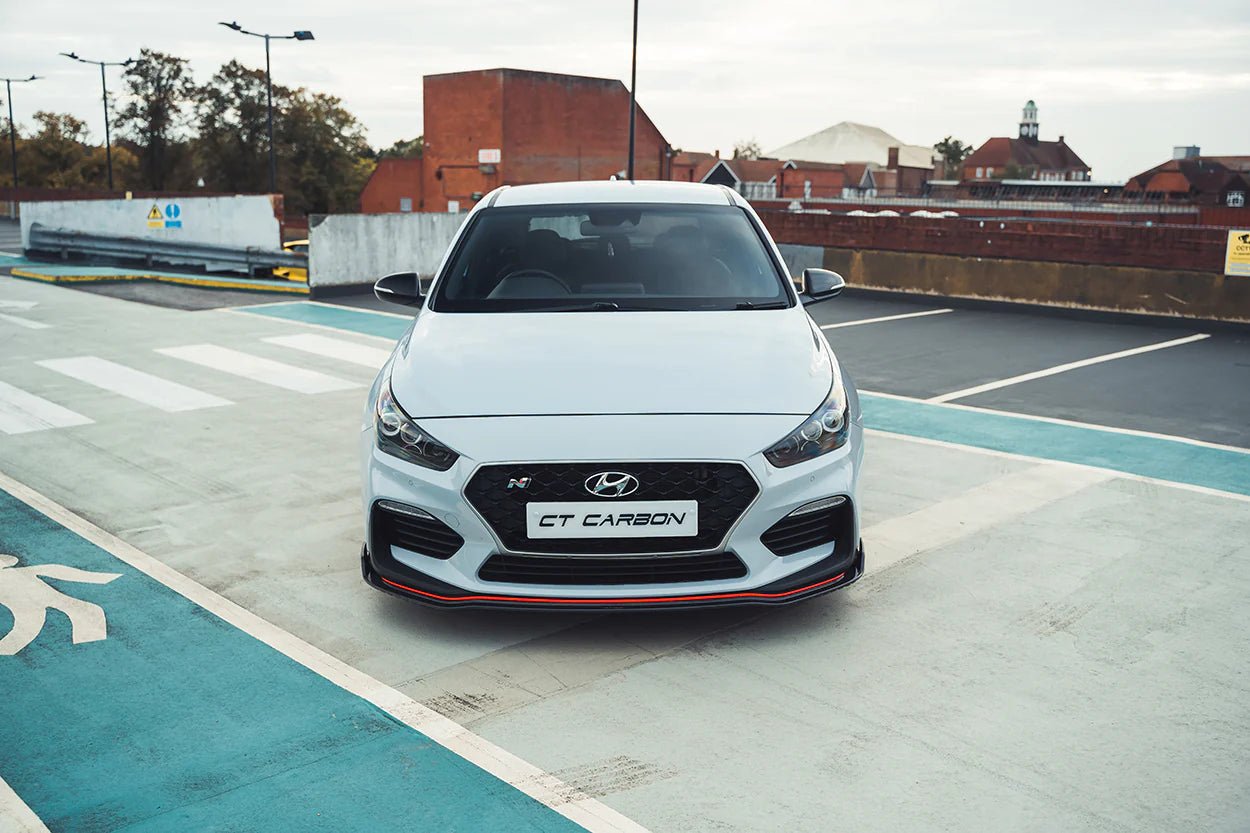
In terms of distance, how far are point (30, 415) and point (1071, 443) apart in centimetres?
800

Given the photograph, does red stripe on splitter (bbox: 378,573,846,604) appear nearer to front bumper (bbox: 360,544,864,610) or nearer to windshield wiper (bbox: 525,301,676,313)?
front bumper (bbox: 360,544,864,610)

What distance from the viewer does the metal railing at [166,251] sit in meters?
21.8

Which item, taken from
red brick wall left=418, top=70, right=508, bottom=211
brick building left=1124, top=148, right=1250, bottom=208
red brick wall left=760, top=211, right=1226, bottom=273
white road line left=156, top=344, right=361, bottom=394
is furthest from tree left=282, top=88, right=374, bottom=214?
white road line left=156, top=344, right=361, bottom=394

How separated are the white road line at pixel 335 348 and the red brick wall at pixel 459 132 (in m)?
48.8

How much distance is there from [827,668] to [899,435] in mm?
4573

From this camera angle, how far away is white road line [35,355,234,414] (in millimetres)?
9641

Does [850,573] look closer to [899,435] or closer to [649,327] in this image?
[649,327]

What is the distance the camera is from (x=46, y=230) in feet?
86.3

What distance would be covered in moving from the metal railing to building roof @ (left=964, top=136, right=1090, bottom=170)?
145411mm

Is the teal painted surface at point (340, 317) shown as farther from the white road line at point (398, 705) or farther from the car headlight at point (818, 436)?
the car headlight at point (818, 436)

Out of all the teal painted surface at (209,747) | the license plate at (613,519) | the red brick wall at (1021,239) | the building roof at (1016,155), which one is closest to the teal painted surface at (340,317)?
the red brick wall at (1021,239)

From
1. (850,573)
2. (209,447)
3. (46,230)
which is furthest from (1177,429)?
(46,230)

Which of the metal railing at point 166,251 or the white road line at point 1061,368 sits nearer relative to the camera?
the white road line at point 1061,368

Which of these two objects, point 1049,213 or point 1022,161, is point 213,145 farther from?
point 1022,161
